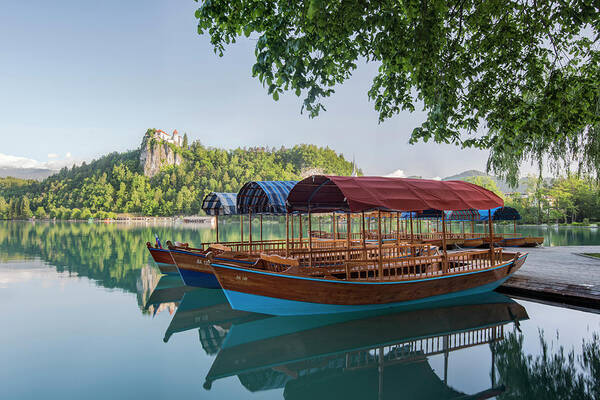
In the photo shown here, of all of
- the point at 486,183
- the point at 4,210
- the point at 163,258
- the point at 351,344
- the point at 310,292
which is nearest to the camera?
the point at 351,344

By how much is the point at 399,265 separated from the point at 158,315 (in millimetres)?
6774

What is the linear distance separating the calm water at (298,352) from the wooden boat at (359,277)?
1.53 ft

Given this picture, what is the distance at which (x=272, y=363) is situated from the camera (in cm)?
634

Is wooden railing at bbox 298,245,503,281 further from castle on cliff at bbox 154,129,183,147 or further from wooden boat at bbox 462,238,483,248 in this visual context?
castle on cliff at bbox 154,129,183,147

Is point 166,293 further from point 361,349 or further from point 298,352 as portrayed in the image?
point 361,349

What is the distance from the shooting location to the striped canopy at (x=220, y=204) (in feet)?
47.2

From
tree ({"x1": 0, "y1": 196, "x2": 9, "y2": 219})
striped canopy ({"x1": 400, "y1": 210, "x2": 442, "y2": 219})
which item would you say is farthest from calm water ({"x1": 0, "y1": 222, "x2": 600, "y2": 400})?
tree ({"x1": 0, "y1": 196, "x2": 9, "y2": 219})

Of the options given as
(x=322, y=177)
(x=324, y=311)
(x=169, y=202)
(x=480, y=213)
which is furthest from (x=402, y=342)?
(x=169, y=202)

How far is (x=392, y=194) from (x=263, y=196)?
6320 mm

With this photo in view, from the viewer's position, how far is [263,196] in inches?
525

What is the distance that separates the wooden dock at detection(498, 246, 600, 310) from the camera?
27.2 ft

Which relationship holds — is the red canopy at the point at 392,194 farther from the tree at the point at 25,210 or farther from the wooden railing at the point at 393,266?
the tree at the point at 25,210

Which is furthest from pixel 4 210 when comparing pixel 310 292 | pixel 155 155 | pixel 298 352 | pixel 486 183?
pixel 298 352

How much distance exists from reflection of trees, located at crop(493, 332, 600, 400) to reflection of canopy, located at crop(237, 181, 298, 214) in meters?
7.61
